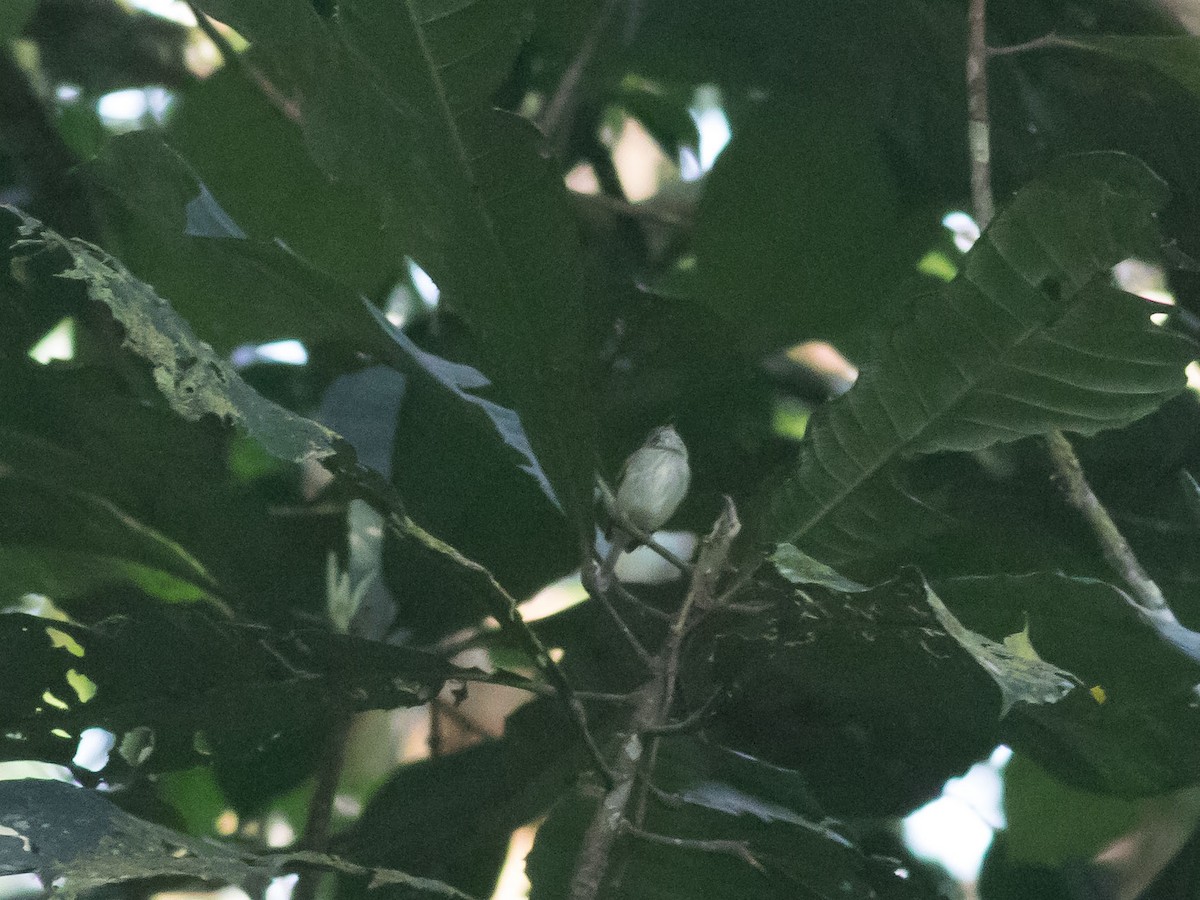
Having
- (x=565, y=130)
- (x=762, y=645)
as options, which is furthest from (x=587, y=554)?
(x=565, y=130)

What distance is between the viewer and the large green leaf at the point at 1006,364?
51 centimetres

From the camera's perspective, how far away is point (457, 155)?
479mm

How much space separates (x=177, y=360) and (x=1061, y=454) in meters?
0.45

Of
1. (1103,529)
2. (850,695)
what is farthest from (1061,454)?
(850,695)

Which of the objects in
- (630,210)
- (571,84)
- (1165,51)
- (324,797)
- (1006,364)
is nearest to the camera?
(1006,364)

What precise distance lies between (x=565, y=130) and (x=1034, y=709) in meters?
0.57

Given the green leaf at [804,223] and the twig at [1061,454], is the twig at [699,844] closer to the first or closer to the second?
the twig at [1061,454]

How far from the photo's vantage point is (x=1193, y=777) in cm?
61

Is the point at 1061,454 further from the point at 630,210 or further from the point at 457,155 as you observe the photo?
the point at 630,210

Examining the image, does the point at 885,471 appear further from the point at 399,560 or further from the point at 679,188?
the point at 679,188

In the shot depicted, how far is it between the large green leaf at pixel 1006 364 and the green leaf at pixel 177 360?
0.77 feet

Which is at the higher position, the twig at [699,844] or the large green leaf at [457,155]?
the large green leaf at [457,155]

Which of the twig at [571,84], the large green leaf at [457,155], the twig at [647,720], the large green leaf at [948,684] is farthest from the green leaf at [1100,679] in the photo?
the twig at [571,84]

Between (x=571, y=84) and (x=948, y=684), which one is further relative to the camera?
(x=571, y=84)
